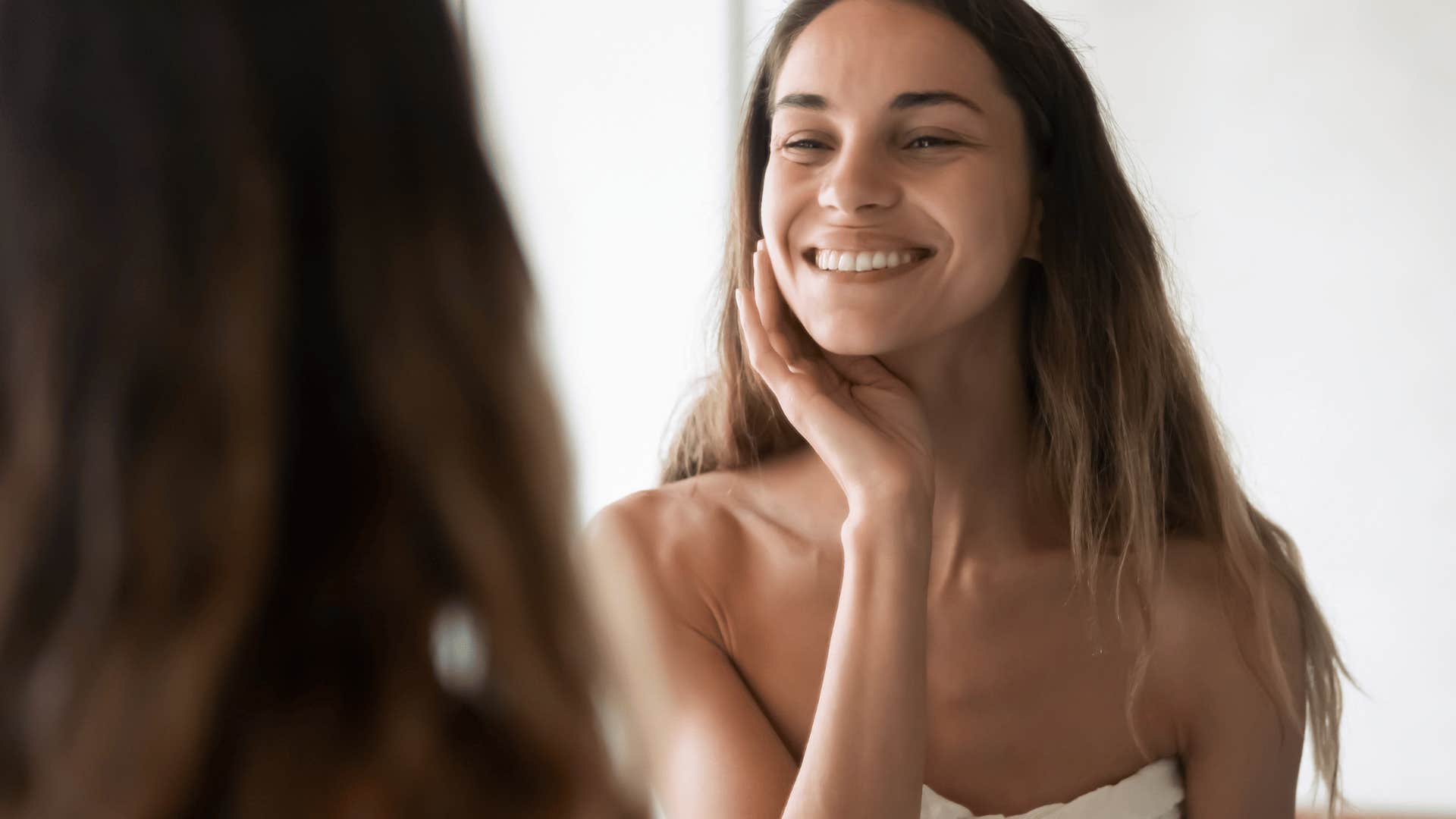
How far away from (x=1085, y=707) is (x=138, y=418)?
1.06 meters

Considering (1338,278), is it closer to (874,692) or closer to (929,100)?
(929,100)

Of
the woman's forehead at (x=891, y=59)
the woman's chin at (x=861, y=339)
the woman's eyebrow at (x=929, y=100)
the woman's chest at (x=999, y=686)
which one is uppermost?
the woman's forehead at (x=891, y=59)

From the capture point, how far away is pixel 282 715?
1.34 ft

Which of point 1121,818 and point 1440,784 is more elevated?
point 1121,818

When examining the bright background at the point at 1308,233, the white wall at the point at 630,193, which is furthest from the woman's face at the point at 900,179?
the white wall at the point at 630,193

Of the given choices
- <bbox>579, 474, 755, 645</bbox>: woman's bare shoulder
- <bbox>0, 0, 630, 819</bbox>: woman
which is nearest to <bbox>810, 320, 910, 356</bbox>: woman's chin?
<bbox>579, 474, 755, 645</bbox>: woman's bare shoulder

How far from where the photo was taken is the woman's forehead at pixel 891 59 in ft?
3.84

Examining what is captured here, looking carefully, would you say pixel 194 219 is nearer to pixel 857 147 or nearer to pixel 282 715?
pixel 282 715

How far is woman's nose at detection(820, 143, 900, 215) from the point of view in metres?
1.16

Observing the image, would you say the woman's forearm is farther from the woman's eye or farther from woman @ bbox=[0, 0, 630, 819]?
woman @ bbox=[0, 0, 630, 819]

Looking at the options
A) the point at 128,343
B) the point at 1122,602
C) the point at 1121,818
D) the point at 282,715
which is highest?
the point at 128,343

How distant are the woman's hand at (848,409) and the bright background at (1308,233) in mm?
909

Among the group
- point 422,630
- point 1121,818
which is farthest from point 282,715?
point 1121,818

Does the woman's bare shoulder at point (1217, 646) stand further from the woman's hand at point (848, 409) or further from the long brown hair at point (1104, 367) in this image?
the woman's hand at point (848, 409)
